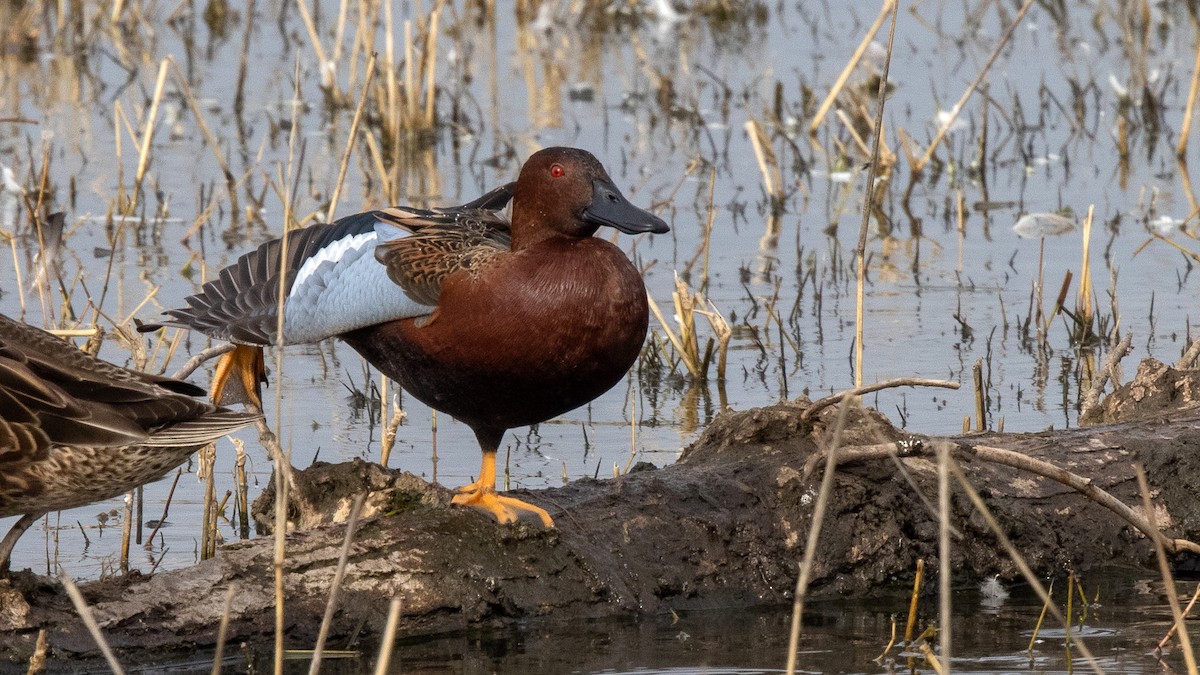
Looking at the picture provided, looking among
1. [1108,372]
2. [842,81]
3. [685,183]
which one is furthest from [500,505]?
[685,183]

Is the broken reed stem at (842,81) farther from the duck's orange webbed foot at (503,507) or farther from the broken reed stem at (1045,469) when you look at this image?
the duck's orange webbed foot at (503,507)

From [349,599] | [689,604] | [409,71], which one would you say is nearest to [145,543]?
[349,599]

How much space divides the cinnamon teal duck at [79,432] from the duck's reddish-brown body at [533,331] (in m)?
0.59

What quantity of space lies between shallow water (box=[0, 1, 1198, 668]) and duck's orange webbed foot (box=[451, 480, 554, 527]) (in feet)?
1.57

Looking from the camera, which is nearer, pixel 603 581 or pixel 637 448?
pixel 603 581

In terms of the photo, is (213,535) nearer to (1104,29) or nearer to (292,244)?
(292,244)

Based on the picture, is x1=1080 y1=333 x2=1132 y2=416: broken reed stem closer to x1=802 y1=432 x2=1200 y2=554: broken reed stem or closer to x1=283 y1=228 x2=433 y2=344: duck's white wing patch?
x1=802 y1=432 x2=1200 y2=554: broken reed stem

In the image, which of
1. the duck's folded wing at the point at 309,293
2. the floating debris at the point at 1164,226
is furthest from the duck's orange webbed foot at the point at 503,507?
the floating debris at the point at 1164,226

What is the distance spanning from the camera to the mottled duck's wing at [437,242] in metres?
4.56

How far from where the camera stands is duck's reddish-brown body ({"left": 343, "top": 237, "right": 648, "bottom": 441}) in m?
4.38

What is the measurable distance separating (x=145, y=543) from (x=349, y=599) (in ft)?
4.05

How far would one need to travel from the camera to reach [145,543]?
513 cm

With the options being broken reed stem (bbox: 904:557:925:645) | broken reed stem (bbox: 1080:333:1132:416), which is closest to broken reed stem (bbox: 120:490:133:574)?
broken reed stem (bbox: 904:557:925:645)

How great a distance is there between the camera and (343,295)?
4.68m
